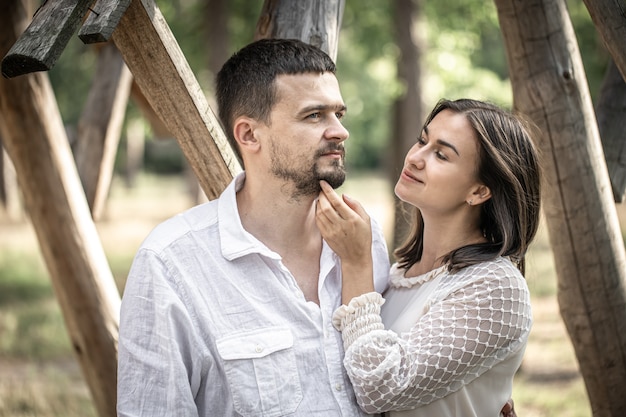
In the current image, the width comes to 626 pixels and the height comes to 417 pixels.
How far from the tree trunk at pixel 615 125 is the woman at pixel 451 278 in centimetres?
110

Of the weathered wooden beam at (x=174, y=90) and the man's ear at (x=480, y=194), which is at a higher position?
the weathered wooden beam at (x=174, y=90)

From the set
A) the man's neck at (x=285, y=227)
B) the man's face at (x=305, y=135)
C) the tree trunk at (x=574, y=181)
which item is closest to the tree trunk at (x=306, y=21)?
the man's face at (x=305, y=135)

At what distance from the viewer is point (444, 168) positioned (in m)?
2.41

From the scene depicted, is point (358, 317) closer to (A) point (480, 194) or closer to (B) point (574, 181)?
(A) point (480, 194)

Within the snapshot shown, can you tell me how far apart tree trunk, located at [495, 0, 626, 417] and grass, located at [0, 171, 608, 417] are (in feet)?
0.80

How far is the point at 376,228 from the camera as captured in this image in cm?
275

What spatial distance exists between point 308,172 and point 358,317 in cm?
50

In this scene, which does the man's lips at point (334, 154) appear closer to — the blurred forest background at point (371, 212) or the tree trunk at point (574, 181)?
the blurred forest background at point (371, 212)

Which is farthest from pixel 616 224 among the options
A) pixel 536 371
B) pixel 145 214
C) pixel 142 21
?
pixel 145 214

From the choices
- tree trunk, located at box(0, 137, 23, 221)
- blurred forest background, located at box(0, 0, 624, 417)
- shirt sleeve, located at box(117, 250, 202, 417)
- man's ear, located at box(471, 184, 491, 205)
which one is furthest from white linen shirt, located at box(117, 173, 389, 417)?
tree trunk, located at box(0, 137, 23, 221)

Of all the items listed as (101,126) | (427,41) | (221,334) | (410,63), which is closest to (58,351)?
(101,126)

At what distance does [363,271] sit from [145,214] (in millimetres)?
17122

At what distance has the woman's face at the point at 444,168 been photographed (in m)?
2.41

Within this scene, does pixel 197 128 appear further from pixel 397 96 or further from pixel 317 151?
Result: pixel 397 96
